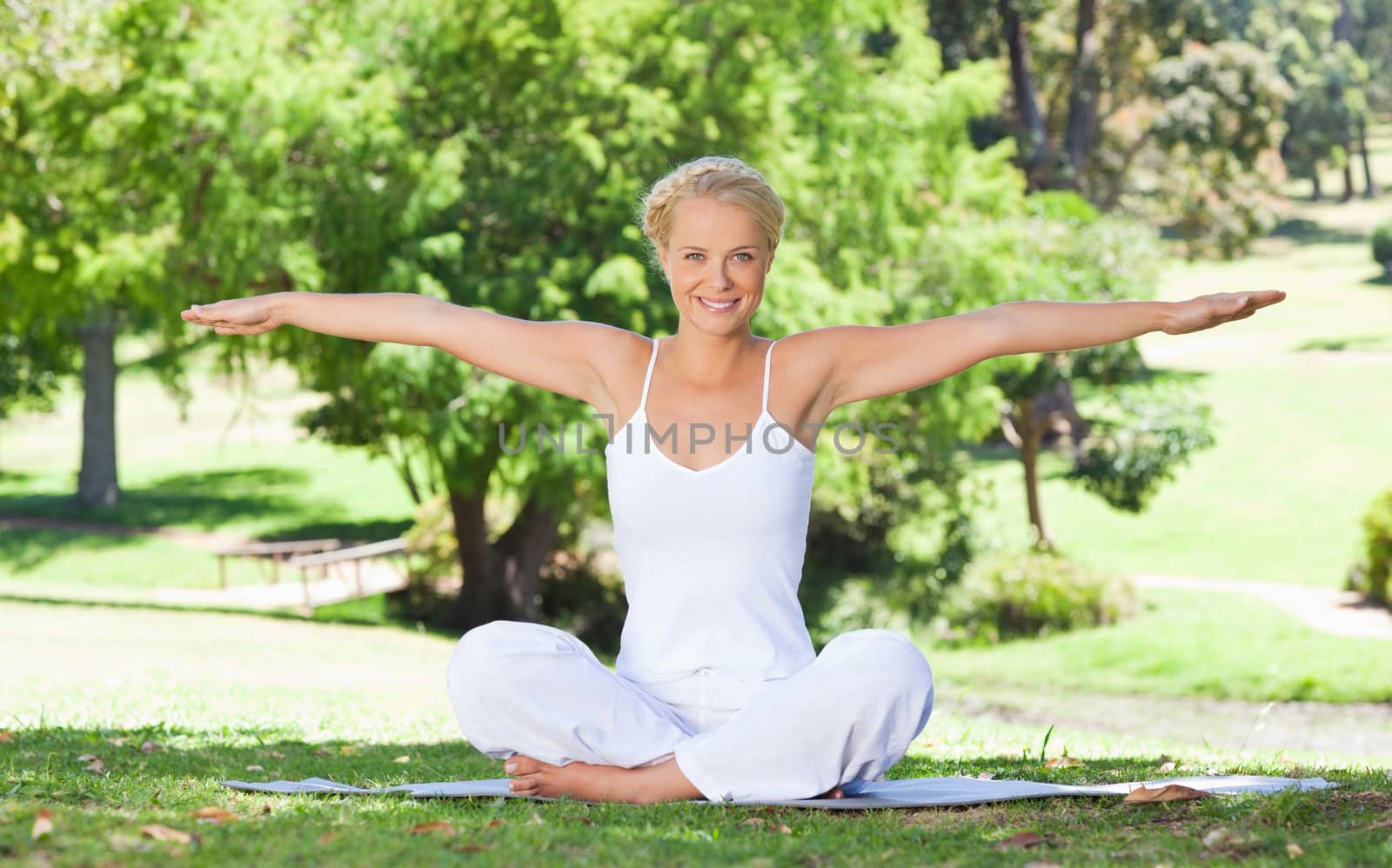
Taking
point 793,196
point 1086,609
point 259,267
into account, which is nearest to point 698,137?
point 793,196

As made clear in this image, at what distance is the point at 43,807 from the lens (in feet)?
11.3

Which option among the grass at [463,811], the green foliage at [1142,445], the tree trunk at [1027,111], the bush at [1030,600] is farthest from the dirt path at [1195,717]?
the tree trunk at [1027,111]

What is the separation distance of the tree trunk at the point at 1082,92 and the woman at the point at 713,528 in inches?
1004

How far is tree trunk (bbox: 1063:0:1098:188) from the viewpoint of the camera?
1107 inches

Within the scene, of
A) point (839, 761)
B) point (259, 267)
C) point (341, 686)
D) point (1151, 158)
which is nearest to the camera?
point (839, 761)

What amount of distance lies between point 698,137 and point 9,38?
5.94 m

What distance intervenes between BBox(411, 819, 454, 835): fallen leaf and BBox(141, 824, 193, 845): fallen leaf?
0.50 meters

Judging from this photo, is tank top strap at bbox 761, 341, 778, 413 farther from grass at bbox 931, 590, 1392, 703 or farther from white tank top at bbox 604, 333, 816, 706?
grass at bbox 931, 590, 1392, 703

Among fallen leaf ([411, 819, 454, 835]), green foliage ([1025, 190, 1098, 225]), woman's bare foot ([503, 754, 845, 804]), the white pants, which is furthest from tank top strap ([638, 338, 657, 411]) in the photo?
green foliage ([1025, 190, 1098, 225])

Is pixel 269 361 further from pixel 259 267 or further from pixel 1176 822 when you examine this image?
pixel 1176 822

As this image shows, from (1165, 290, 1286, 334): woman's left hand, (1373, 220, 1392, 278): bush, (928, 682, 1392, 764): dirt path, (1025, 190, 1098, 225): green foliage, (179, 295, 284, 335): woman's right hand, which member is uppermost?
(1373, 220, 1392, 278): bush

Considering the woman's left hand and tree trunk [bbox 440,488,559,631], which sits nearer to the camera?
the woman's left hand

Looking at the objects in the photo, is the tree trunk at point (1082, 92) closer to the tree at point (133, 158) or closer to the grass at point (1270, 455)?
the grass at point (1270, 455)

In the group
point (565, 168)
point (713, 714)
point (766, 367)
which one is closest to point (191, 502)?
point (565, 168)
